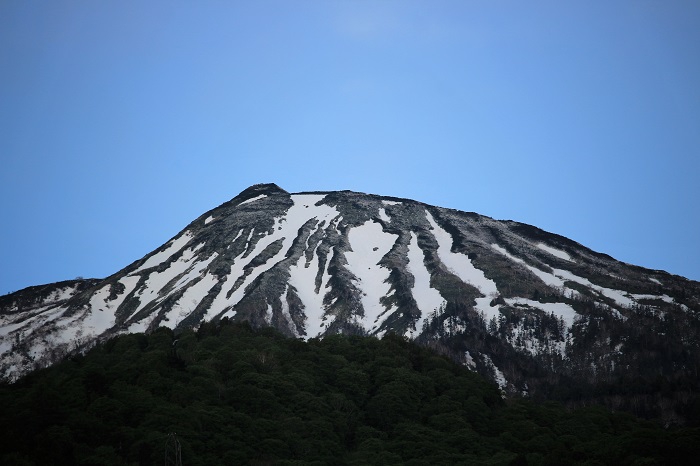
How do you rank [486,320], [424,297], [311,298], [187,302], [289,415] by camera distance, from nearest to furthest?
1. [289,415]
2. [486,320]
3. [424,297]
4. [311,298]
5. [187,302]

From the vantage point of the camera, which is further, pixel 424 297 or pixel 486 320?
pixel 424 297

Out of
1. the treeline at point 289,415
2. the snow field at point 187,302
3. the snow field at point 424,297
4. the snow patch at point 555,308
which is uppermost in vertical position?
the snow field at point 187,302

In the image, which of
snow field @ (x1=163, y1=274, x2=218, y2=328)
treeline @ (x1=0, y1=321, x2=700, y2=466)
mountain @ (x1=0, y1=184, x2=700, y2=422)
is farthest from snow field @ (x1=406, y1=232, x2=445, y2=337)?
treeline @ (x1=0, y1=321, x2=700, y2=466)

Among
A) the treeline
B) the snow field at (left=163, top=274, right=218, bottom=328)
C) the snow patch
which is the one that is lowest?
the treeline

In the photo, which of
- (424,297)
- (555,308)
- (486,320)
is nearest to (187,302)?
(424,297)

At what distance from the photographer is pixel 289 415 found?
8094 cm

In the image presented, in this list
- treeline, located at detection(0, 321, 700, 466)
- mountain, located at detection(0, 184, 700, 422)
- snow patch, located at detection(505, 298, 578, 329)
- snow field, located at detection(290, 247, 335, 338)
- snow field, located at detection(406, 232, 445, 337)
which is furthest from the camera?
snow field, located at detection(290, 247, 335, 338)

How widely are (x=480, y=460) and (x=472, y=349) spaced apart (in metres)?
86.3

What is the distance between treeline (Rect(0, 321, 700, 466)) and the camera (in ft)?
225

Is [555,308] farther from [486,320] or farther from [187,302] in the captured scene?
[187,302]

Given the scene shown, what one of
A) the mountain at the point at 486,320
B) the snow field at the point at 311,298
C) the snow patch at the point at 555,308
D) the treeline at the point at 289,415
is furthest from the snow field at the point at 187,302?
the treeline at the point at 289,415

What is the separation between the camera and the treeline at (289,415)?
6850 centimetres

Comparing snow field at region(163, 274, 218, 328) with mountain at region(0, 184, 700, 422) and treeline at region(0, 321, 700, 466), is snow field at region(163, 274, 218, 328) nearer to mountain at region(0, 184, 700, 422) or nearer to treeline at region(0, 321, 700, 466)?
mountain at region(0, 184, 700, 422)

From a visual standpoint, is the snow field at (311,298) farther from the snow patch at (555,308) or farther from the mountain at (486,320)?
the snow patch at (555,308)
